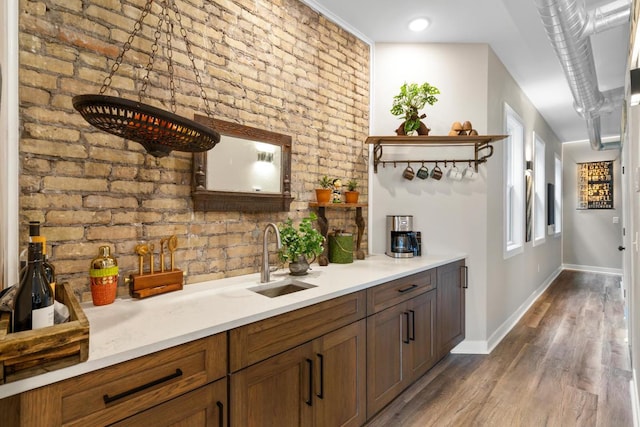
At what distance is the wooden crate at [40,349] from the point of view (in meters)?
0.82

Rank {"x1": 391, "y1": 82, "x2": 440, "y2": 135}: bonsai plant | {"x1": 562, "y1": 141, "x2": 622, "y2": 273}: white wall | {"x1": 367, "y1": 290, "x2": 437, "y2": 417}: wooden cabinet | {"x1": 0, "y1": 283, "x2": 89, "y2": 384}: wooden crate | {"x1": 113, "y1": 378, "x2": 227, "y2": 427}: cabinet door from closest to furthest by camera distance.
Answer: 1. {"x1": 0, "y1": 283, "x2": 89, "y2": 384}: wooden crate
2. {"x1": 113, "y1": 378, "x2": 227, "y2": 427}: cabinet door
3. {"x1": 367, "y1": 290, "x2": 437, "y2": 417}: wooden cabinet
4. {"x1": 391, "y1": 82, "x2": 440, "y2": 135}: bonsai plant
5. {"x1": 562, "y1": 141, "x2": 622, "y2": 273}: white wall

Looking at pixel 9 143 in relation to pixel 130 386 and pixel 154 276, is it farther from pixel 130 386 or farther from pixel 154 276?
pixel 130 386

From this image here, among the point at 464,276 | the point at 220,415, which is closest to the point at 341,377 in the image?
the point at 220,415

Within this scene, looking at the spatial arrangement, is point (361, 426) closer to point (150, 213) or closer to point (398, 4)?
point (150, 213)

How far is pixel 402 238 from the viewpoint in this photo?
3.00 metres

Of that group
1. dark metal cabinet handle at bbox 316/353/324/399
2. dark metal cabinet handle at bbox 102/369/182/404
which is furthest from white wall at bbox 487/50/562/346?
dark metal cabinet handle at bbox 102/369/182/404

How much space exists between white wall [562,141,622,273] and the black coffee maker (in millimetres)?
6431

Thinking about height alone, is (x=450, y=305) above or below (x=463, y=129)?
below

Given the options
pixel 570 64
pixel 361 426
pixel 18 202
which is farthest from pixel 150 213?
pixel 570 64

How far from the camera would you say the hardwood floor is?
7.30ft

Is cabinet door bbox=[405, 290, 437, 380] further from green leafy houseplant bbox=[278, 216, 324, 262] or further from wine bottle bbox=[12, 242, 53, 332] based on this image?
wine bottle bbox=[12, 242, 53, 332]

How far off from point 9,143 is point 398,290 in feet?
6.75

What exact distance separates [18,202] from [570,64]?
3768 mm

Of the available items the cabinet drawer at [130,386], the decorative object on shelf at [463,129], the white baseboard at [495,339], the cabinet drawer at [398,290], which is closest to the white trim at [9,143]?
the cabinet drawer at [130,386]
